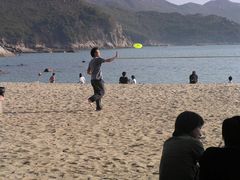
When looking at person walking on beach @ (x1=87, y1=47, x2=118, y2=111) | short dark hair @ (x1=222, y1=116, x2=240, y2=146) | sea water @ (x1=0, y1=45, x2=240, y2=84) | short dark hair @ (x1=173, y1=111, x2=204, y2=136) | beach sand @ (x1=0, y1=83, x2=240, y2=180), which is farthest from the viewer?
sea water @ (x1=0, y1=45, x2=240, y2=84)

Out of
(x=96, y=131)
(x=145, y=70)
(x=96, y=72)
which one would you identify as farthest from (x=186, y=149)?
(x=145, y=70)

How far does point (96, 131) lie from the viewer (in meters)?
9.69

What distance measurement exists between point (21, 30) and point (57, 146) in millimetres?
183934

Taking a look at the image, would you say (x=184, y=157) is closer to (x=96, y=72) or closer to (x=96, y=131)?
(x=96, y=131)

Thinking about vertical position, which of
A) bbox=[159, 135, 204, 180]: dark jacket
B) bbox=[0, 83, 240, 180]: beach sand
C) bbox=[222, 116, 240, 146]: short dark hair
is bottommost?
bbox=[0, 83, 240, 180]: beach sand

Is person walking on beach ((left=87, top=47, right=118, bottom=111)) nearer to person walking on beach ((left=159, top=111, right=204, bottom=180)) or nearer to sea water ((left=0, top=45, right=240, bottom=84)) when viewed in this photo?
person walking on beach ((left=159, top=111, right=204, bottom=180))

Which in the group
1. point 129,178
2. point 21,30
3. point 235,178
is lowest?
point 129,178

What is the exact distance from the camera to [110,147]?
8.16 m

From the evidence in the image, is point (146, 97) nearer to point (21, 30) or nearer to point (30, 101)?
point (30, 101)

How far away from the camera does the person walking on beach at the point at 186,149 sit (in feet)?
13.8

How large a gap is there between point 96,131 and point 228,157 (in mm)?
5945

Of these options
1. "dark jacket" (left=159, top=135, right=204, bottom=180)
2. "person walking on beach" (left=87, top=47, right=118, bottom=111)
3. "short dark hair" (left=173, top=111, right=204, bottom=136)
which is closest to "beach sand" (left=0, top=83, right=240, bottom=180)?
"person walking on beach" (left=87, top=47, right=118, bottom=111)

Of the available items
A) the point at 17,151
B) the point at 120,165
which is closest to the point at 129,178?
the point at 120,165

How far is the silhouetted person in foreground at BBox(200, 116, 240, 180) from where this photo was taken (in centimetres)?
388
